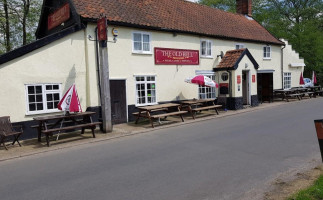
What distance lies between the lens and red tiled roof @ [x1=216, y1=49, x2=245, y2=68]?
55.6 feet

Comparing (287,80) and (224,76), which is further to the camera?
(287,80)

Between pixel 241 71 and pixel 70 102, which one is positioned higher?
pixel 241 71

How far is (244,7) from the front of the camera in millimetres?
25219

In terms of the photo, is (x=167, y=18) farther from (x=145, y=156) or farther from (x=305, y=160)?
(x=305, y=160)

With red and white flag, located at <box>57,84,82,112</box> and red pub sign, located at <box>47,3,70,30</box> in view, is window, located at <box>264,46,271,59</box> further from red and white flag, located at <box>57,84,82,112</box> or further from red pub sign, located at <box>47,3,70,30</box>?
red and white flag, located at <box>57,84,82,112</box>

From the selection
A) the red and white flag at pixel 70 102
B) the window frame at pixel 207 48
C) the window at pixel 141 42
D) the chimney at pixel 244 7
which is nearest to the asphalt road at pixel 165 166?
the red and white flag at pixel 70 102

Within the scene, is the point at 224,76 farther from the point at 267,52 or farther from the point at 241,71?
the point at 267,52

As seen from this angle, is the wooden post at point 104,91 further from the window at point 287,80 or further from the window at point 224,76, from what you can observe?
the window at point 287,80

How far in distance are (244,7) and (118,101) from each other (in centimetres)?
1846

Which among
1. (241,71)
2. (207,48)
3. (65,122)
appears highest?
(207,48)

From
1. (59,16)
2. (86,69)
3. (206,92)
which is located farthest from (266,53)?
(59,16)

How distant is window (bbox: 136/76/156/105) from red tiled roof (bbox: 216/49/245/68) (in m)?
5.57

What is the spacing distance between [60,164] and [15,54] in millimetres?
5494

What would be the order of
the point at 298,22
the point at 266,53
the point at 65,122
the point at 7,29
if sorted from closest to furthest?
1. the point at 65,122
2. the point at 266,53
3. the point at 7,29
4. the point at 298,22
